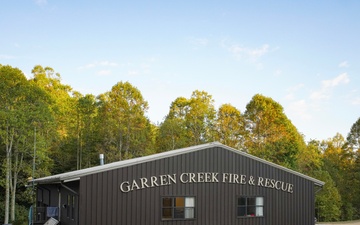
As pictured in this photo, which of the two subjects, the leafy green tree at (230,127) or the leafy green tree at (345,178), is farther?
the leafy green tree at (345,178)

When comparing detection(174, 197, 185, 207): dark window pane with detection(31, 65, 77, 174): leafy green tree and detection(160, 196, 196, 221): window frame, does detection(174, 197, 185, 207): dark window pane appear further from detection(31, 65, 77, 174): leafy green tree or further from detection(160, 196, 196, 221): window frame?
detection(31, 65, 77, 174): leafy green tree

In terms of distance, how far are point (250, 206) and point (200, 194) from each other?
9.24 feet

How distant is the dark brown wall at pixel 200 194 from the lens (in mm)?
17188

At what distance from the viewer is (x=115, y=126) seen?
3706 cm

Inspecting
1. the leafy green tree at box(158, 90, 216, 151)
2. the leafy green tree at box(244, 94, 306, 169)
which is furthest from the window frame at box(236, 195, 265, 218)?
the leafy green tree at box(158, 90, 216, 151)

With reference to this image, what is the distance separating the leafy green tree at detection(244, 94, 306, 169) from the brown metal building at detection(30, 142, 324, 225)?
1669 cm

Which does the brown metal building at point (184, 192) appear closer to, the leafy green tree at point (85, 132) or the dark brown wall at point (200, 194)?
the dark brown wall at point (200, 194)

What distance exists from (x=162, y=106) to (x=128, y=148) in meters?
13.6

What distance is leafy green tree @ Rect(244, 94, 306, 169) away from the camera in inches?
1555

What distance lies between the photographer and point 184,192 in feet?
62.7

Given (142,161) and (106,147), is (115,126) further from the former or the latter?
(142,161)

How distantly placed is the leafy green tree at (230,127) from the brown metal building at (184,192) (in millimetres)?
17915

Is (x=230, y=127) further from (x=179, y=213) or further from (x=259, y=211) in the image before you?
(x=179, y=213)

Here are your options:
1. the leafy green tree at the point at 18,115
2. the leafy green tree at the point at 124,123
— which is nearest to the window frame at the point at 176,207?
the leafy green tree at the point at 18,115
